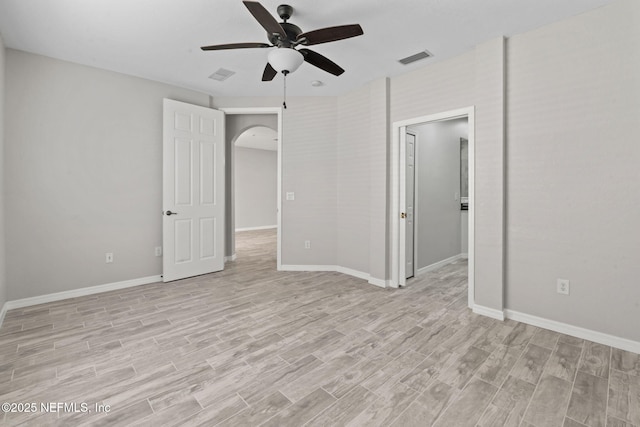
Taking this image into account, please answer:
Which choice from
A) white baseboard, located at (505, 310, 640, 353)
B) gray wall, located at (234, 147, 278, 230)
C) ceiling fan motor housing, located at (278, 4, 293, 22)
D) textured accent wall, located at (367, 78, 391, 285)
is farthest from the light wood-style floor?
gray wall, located at (234, 147, 278, 230)

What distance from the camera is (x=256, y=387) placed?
185 centimetres

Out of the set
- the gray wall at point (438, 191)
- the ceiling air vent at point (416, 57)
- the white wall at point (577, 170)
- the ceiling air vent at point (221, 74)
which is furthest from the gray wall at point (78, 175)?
the white wall at point (577, 170)

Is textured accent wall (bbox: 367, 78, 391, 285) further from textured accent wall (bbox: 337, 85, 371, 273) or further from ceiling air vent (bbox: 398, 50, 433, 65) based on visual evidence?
ceiling air vent (bbox: 398, 50, 433, 65)

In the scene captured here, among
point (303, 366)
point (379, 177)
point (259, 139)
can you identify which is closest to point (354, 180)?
point (379, 177)

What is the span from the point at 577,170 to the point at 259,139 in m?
7.46

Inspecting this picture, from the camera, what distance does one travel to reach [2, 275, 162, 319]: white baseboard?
313 centimetres

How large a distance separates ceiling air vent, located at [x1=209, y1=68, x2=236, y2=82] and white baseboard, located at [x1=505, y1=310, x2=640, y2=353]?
4102 mm

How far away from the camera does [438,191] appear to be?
195 inches

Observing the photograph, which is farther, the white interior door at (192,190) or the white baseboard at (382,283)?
the white interior door at (192,190)

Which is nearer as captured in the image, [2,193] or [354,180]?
[2,193]

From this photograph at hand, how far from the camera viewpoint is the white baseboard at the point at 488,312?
287 cm

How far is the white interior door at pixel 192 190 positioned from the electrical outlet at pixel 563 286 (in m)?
4.15

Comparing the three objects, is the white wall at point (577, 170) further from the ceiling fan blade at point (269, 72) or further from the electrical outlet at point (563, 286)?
the ceiling fan blade at point (269, 72)

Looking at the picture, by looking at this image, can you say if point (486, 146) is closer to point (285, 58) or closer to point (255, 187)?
point (285, 58)
